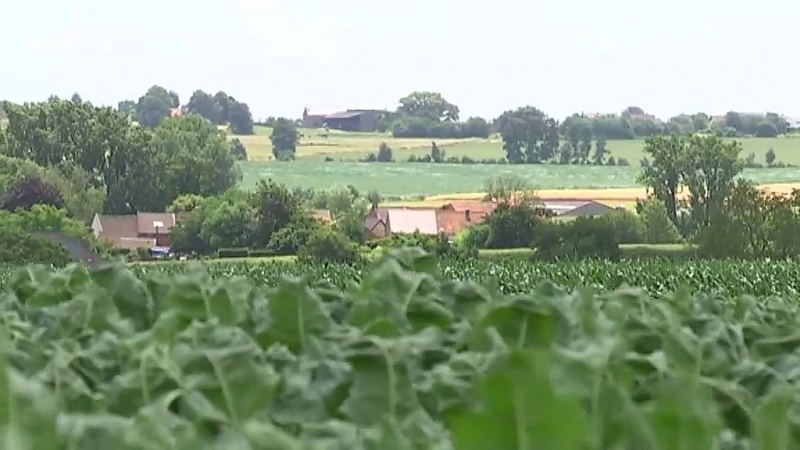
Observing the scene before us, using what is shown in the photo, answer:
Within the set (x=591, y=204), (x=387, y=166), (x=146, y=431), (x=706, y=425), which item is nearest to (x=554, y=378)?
(x=706, y=425)

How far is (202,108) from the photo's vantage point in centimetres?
9556

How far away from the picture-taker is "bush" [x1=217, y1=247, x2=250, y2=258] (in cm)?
5631

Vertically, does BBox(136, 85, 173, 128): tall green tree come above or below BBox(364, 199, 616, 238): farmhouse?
above

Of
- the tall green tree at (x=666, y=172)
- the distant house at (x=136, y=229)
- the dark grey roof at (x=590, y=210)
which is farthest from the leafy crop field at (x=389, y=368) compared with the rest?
the tall green tree at (x=666, y=172)

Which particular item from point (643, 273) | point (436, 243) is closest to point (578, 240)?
point (436, 243)

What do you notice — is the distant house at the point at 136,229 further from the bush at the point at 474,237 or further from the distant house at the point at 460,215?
the bush at the point at 474,237

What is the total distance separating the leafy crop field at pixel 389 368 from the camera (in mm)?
620

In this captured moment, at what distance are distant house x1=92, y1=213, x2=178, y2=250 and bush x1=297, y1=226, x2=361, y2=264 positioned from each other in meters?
10.8

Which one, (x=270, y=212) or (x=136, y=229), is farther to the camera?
(x=136, y=229)

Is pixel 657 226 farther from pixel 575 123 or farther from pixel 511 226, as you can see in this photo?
pixel 575 123

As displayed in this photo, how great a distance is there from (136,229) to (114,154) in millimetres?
8922

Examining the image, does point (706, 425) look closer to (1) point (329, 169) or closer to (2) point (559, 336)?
(2) point (559, 336)

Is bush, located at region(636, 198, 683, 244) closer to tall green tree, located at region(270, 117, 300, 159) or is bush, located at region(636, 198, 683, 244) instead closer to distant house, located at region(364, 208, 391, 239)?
distant house, located at region(364, 208, 391, 239)

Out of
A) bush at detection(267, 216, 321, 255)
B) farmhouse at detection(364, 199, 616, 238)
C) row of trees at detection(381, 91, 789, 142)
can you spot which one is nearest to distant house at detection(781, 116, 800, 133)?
row of trees at detection(381, 91, 789, 142)
